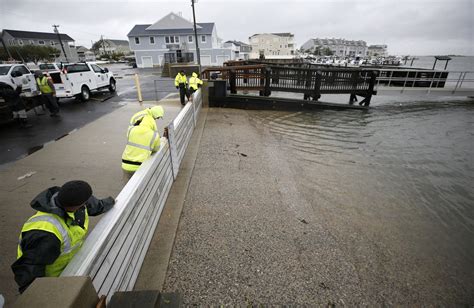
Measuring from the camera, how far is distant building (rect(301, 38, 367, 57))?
5320 inches

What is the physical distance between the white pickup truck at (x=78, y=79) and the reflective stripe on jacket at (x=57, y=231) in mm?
11691

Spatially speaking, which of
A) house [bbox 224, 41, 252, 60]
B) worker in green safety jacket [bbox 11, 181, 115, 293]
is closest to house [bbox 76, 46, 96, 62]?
house [bbox 224, 41, 252, 60]

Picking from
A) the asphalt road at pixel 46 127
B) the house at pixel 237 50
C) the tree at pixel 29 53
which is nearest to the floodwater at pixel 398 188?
the asphalt road at pixel 46 127

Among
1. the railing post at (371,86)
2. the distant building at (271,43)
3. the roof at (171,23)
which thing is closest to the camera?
the railing post at (371,86)

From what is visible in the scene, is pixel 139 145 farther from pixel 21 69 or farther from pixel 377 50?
Result: pixel 377 50

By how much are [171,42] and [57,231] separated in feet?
158

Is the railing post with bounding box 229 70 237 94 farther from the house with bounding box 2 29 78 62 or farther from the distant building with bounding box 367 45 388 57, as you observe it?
the distant building with bounding box 367 45 388 57

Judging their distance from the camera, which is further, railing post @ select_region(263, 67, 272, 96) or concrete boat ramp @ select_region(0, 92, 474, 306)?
railing post @ select_region(263, 67, 272, 96)

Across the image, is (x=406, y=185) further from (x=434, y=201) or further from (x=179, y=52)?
(x=179, y=52)

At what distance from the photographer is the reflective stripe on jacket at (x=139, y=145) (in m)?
3.23

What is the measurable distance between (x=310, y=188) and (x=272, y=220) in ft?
5.16

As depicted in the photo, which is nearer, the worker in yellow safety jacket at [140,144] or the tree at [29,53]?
the worker in yellow safety jacket at [140,144]

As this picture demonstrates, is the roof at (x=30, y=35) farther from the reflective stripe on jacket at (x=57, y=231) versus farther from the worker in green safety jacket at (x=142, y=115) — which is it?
the reflective stripe on jacket at (x=57, y=231)

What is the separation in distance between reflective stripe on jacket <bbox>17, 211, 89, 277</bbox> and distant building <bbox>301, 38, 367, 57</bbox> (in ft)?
491
